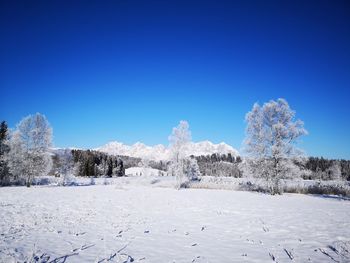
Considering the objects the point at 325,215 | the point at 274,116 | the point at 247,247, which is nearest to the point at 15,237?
the point at 247,247

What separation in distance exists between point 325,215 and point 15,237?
1670cm

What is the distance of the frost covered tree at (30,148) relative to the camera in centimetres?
4481

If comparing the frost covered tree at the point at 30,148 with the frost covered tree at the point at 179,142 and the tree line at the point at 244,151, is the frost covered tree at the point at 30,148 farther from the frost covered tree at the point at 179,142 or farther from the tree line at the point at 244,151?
the frost covered tree at the point at 179,142

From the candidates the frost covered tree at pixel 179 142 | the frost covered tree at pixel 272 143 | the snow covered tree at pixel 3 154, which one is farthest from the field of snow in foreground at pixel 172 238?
the snow covered tree at pixel 3 154

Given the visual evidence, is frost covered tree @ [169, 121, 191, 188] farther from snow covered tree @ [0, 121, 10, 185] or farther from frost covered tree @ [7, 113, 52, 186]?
snow covered tree @ [0, 121, 10, 185]

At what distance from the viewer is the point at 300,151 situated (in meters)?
31.3

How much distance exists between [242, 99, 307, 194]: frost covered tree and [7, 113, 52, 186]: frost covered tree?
33616mm

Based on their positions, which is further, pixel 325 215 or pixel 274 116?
pixel 274 116

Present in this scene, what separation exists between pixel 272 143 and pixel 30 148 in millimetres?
38618

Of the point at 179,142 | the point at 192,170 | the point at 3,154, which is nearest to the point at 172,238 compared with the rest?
the point at 179,142

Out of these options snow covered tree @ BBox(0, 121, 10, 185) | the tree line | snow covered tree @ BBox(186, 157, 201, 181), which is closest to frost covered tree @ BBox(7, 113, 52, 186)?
the tree line

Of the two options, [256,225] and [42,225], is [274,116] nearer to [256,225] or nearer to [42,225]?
[256,225]

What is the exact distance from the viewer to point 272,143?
33.5m

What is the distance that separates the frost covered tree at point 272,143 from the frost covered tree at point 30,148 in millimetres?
33616
